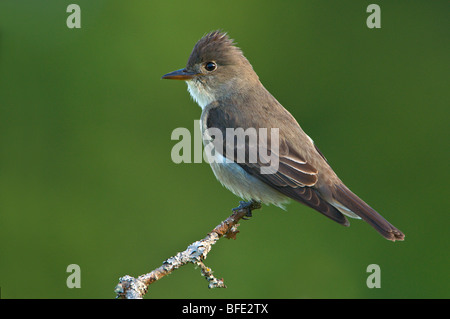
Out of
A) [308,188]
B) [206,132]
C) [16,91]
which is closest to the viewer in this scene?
[308,188]

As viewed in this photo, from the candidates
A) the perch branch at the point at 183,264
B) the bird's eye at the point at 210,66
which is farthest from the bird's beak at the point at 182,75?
the perch branch at the point at 183,264

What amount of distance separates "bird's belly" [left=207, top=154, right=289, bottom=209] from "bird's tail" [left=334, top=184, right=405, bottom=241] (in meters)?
0.47

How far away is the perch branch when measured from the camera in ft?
10.6

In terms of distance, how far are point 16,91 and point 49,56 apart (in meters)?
0.53

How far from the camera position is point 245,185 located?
4.87 metres

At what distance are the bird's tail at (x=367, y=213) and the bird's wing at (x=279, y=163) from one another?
7.2 inches

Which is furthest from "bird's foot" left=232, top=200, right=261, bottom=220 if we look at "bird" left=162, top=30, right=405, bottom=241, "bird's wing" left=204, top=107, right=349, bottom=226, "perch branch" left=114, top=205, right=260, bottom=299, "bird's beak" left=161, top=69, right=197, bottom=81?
"bird's beak" left=161, top=69, right=197, bottom=81

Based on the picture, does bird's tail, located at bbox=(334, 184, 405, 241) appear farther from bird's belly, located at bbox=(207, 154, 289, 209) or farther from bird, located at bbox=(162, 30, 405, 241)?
bird's belly, located at bbox=(207, 154, 289, 209)

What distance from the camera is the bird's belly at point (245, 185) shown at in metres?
4.85

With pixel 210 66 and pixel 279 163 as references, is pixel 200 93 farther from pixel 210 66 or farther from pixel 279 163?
pixel 279 163

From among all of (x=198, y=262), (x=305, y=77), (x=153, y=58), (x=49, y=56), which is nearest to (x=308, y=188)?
(x=198, y=262)

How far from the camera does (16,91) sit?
20.5 feet

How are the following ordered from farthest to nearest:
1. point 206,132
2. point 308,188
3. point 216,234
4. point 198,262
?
1. point 206,132
2. point 308,188
3. point 216,234
4. point 198,262

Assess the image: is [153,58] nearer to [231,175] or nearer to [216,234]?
[231,175]
